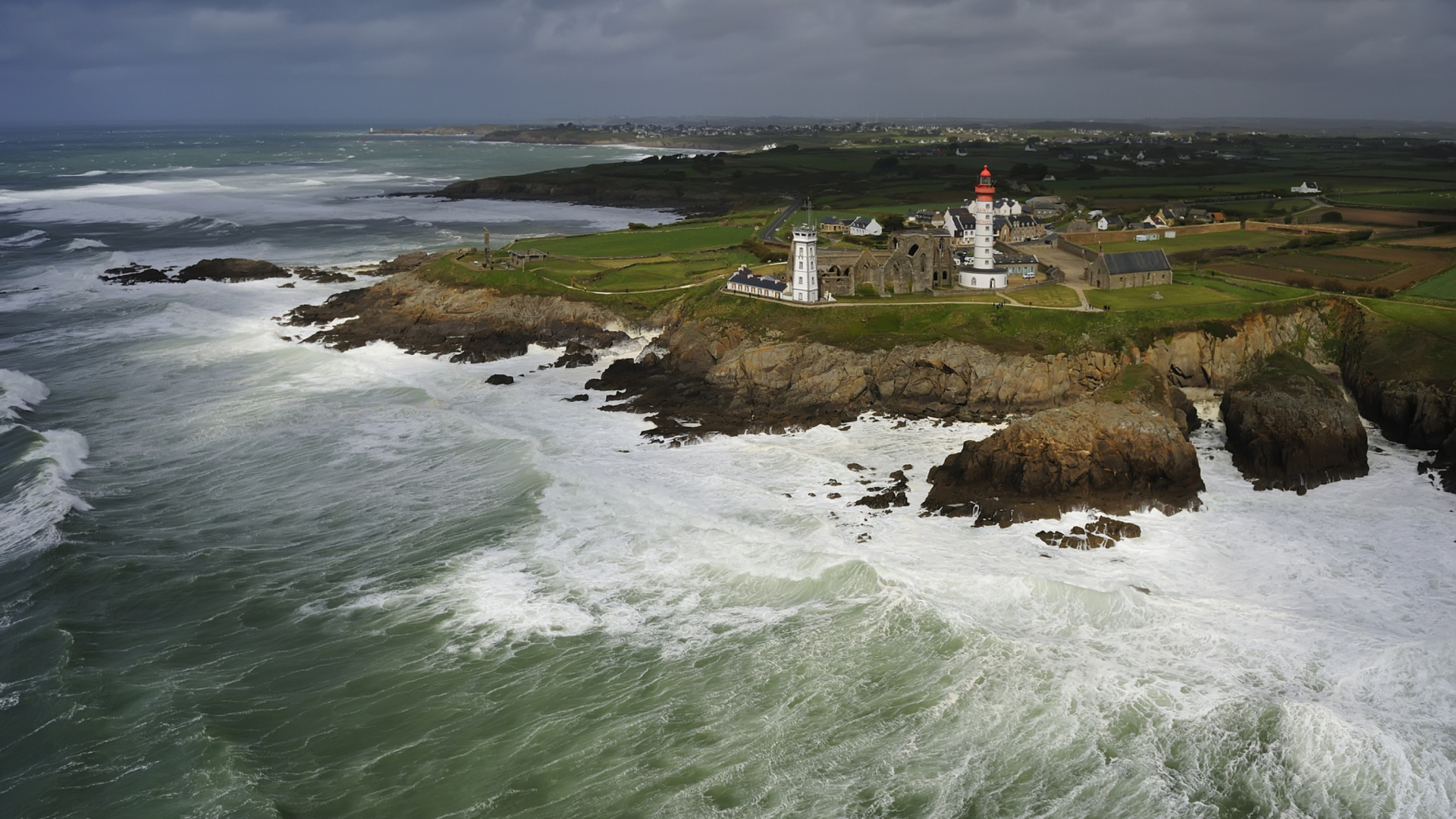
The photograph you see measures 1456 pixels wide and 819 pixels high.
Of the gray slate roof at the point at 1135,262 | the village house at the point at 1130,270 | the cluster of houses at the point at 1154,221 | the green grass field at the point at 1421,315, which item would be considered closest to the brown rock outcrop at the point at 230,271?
the village house at the point at 1130,270

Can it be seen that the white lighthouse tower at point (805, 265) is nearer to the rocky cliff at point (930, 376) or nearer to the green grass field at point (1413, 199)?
the rocky cliff at point (930, 376)

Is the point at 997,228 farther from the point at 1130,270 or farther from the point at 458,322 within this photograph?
the point at 458,322

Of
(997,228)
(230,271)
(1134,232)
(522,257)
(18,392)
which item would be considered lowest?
(18,392)

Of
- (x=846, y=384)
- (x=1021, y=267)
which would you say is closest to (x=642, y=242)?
(x=1021, y=267)

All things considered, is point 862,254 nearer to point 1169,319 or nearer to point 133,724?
point 1169,319

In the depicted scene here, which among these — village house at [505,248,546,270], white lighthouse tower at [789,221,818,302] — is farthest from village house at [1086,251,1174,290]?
village house at [505,248,546,270]

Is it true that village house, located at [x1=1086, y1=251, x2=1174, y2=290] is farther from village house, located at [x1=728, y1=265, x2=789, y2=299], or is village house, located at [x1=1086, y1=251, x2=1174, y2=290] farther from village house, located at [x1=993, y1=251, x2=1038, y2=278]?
village house, located at [x1=728, y1=265, x2=789, y2=299]

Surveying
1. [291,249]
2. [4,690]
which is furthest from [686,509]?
[291,249]
